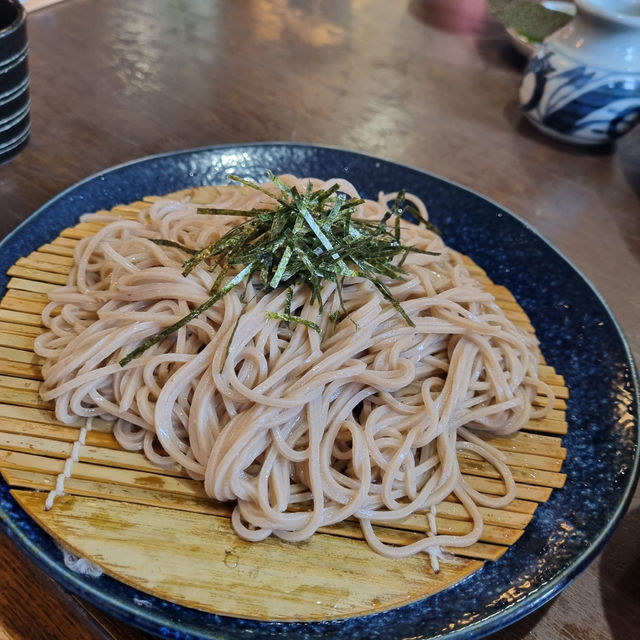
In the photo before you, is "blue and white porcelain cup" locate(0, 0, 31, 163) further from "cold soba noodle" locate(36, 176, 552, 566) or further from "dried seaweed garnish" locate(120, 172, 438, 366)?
"dried seaweed garnish" locate(120, 172, 438, 366)

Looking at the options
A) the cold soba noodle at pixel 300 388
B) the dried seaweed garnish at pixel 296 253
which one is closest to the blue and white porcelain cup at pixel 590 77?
the cold soba noodle at pixel 300 388

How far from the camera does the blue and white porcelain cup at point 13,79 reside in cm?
252

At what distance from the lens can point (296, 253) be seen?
1946 mm

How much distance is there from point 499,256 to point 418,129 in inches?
58.2

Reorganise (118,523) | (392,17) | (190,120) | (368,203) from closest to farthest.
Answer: (118,523) < (368,203) < (190,120) < (392,17)

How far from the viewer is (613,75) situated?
3.27m

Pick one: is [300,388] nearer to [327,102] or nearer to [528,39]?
[327,102]

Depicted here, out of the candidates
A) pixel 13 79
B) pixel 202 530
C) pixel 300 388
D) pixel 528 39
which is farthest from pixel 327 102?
pixel 202 530

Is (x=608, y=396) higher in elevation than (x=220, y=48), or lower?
higher

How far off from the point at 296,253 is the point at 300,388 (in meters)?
0.43

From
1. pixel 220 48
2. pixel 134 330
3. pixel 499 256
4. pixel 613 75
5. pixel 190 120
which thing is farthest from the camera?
pixel 220 48

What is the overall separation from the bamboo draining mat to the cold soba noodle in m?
0.04

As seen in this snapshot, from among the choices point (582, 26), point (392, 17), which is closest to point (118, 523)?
point (582, 26)

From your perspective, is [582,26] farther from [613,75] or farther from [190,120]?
[190,120]
